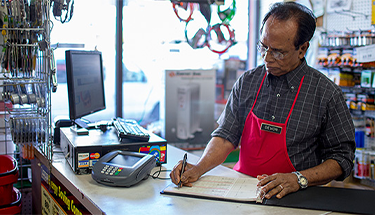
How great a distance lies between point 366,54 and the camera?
4.00 meters

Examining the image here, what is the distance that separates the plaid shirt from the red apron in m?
0.03

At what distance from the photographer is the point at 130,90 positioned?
181 inches

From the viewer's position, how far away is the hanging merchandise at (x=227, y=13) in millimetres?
4801

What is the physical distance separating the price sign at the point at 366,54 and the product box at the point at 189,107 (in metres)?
1.62

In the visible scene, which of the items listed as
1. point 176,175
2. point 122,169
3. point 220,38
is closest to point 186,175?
point 176,175

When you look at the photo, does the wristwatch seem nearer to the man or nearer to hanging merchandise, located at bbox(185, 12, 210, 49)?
the man

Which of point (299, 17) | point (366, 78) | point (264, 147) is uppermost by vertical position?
point (299, 17)

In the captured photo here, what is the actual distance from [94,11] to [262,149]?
3.00 m

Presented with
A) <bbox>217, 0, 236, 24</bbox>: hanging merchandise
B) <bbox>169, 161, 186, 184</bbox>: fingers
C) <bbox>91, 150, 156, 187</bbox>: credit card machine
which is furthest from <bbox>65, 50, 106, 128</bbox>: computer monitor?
<bbox>217, 0, 236, 24</bbox>: hanging merchandise

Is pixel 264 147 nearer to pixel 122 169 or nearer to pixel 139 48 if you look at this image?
pixel 122 169

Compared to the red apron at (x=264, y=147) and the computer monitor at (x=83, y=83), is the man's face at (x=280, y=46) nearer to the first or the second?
the red apron at (x=264, y=147)

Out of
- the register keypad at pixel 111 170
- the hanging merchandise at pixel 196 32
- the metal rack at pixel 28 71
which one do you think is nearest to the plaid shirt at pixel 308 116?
the register keypad at pixel 111 170

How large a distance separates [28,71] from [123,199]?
1037 millimetres

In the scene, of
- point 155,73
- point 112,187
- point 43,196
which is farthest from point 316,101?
point 155,73
